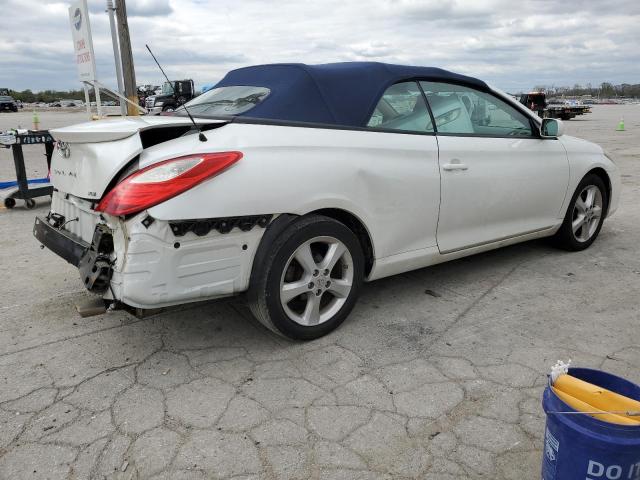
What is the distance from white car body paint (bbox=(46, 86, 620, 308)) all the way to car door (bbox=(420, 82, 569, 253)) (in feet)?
0.04

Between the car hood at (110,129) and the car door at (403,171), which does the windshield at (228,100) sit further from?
the car door at (403,171)

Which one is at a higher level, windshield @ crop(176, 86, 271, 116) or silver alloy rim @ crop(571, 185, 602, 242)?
windshield @ crop(176, 86, 271, 116)

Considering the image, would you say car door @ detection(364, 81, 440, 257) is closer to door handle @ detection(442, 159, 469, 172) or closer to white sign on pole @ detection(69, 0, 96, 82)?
door handle @ detection(442, 159, 469, 172)

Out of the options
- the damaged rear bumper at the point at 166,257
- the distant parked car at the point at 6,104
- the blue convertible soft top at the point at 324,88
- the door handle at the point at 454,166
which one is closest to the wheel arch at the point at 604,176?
the door handle at the point at 454,166

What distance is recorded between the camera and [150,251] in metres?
2.54

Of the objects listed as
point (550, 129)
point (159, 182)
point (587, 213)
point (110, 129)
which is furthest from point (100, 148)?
point (587, 213)

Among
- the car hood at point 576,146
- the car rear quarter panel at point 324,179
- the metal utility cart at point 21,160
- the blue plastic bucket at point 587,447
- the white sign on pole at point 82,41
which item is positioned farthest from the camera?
the white sign on pole at point 82,41

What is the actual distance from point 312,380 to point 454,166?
179 centimetres

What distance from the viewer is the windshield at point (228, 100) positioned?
128 inches

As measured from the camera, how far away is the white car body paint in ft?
8.51

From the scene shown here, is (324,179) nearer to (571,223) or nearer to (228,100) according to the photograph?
(228,100)

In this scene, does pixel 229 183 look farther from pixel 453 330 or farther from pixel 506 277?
pixel 506 277

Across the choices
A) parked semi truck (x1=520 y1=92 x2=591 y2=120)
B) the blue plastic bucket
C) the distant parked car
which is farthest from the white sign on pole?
the distant parked car

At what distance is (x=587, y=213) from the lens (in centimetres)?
496
